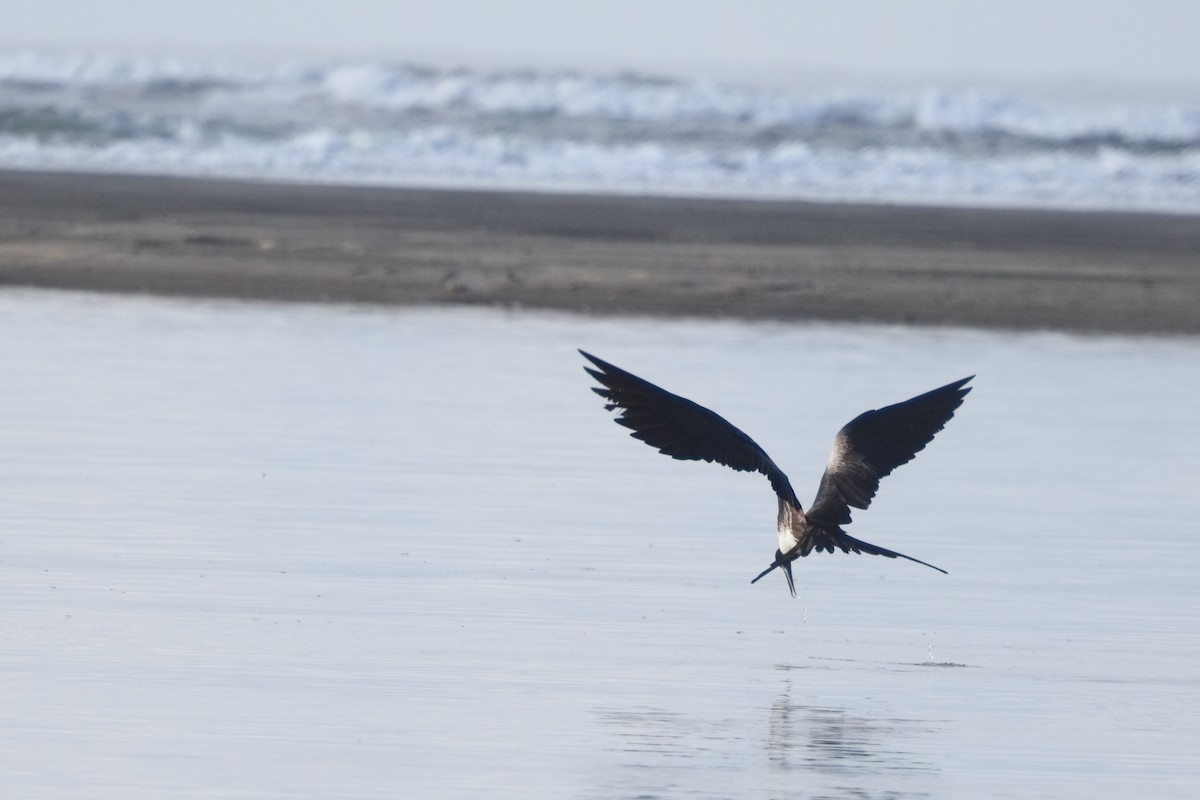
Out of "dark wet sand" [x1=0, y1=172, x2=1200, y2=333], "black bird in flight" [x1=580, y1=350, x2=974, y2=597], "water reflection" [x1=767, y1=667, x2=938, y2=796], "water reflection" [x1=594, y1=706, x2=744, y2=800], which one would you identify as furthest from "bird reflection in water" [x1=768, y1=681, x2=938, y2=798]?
"dark wet sand" [x1=0, y1=172, x2=1200, y2=333]

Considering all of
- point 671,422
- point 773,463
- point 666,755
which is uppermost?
point 671,422

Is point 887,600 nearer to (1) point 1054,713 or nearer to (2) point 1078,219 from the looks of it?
(1) point 1054,713

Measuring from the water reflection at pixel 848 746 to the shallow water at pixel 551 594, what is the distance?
0.05ft

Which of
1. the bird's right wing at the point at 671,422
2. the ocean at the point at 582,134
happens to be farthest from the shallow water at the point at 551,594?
the ocean at the point at 582,134

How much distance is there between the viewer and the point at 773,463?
24.4 ft

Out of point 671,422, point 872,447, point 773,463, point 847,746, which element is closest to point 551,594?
point 671,422

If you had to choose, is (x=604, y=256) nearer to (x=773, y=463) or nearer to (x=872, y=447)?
(x=872, y=447)

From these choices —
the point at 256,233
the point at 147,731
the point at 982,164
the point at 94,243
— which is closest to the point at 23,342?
the point at 94,243

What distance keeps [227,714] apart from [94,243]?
584 inches

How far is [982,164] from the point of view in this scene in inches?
1626

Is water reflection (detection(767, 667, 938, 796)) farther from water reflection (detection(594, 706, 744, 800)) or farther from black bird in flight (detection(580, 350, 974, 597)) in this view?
black bird in flight (detection(580, 350, 974, 597))

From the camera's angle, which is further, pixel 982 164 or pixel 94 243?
pixel 982 164

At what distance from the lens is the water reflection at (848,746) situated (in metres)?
6.14

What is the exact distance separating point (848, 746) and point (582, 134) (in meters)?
38.7
